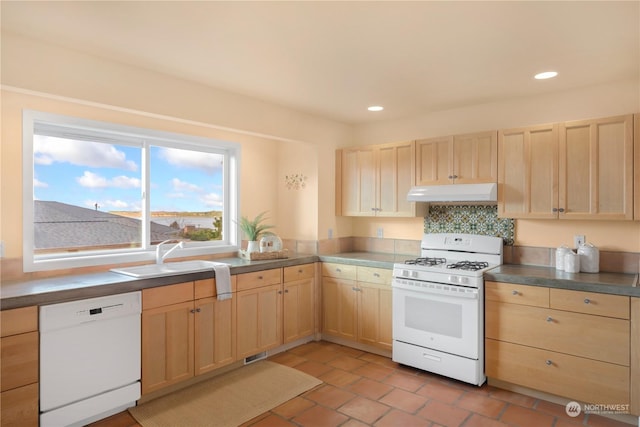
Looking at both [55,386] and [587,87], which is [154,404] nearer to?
[55,386]

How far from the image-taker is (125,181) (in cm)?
335

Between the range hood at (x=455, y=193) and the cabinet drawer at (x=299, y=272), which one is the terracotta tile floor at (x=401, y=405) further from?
the range hood at (x=455, y=193)

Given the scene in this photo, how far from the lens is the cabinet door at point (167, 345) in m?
2.74

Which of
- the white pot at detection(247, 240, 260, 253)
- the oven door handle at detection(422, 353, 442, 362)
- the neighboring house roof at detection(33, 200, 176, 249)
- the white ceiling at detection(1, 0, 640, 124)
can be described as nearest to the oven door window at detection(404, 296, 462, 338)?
the oven door handle at detection(422, 353, 442, 362)

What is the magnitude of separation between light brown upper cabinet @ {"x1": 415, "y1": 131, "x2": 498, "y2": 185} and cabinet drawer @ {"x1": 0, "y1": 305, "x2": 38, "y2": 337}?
3171 mm

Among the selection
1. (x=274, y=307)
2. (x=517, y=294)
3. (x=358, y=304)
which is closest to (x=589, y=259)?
(x=517, y=294)

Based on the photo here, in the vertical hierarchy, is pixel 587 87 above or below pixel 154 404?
above

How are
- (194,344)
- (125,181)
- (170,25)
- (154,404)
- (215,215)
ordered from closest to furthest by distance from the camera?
(170,25) → (154,404) → (194,344) → (125,181) → (215,215)

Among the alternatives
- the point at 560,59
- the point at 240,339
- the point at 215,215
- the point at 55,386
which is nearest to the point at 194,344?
the point at 240,339

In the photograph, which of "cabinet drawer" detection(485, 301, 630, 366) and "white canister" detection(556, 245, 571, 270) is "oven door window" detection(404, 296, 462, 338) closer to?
"cabinet drawer" detection(485, 301, 630, 366)

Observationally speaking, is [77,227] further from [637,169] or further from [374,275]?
[637,169]

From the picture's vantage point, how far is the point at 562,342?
2736 millimetres

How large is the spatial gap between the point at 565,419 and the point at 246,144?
3.59 m

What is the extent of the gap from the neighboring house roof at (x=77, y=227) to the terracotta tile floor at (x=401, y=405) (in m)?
1.32
